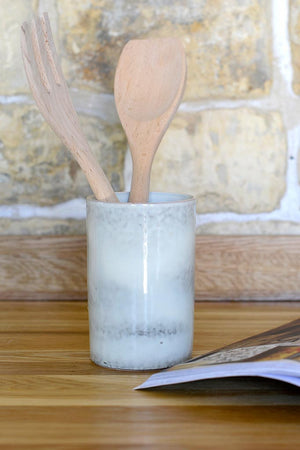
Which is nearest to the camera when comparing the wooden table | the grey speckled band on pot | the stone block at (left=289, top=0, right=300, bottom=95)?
the wooden table

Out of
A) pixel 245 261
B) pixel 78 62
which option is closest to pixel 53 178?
pixel 78 62

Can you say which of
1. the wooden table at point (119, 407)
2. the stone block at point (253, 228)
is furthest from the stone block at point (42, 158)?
the wooden table at point (119, 407)

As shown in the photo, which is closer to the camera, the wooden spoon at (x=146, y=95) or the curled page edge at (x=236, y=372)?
the curled page edge at (x=236, y=372)

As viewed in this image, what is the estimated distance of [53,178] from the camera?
94cm

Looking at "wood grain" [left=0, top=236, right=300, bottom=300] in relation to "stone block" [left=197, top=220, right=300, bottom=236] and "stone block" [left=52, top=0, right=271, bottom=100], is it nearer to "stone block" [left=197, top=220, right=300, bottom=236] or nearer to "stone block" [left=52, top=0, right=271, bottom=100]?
"stone block" [left=197, top=220, right=300, bottom=236]

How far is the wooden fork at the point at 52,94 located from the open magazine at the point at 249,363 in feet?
0.62

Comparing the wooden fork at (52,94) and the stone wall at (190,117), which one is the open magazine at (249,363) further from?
the stone wall at (190,117)

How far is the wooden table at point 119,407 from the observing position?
1.61 ft

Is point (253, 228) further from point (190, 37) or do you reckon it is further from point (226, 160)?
point (190, 37)

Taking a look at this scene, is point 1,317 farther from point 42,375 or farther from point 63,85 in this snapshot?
point 63,85

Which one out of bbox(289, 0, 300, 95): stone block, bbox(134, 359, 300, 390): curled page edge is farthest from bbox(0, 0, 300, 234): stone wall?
bbox(134, 359, 300, 390): curled page edge

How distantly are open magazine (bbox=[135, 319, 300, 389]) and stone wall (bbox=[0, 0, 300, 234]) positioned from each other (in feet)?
1.16

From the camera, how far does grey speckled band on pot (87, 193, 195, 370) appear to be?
0.61m

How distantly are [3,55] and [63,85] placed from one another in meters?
0.33
